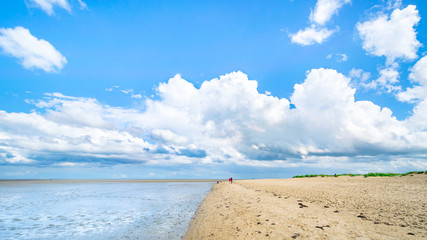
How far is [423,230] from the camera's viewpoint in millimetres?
9305

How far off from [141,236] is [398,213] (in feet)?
56.8

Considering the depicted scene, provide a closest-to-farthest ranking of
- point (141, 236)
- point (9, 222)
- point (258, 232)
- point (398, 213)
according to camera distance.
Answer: point (258, 232) < point (398, 213) < point (141, 236) < point (9, 222)

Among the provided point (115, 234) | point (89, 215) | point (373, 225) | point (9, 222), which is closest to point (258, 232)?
point (373, 225)

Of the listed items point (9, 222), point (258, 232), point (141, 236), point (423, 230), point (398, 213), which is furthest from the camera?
point (9, 222)

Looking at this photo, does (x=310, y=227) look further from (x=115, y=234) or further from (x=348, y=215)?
(x=115, y=234)

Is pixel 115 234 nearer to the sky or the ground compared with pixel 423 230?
nearer to the ground

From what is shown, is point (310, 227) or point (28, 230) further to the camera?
point (28, 230)

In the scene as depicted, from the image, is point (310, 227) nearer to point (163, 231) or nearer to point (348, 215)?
point (348, 215)

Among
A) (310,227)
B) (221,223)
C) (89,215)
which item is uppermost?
(310,227)

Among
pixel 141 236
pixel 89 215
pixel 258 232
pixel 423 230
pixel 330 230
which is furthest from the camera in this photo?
pixel 89 215

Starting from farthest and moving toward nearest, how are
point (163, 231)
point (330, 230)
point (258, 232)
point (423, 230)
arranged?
point (163, 231) < point (258, 232) < point (330, 230) < point (423, 230)

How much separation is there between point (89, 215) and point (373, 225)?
84.2ft

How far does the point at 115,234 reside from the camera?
1434 centimetres

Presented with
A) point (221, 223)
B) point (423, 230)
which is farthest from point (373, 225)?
point (221, 223)
